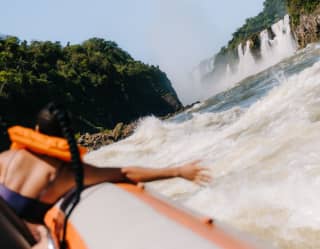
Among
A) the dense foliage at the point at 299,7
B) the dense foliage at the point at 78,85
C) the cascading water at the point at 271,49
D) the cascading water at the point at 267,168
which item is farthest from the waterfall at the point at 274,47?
the cascading water at the point at 267,168

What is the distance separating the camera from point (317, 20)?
140 ft

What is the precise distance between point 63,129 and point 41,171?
1.03 feet

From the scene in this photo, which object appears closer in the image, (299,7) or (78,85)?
(299,7)

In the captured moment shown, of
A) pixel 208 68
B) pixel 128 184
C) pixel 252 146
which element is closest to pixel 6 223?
pixel 128 184

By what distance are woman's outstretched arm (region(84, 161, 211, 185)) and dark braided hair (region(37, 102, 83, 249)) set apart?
17 cm

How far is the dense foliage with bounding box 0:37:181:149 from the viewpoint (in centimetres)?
4094

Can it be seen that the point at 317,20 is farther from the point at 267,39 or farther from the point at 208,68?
the point at 208,68

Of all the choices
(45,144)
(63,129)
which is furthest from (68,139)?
(45,144)

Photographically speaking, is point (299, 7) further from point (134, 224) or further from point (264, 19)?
point (264, 19)

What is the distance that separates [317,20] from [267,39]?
29.9 feet

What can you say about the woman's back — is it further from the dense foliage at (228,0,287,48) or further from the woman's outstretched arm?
the dense foliage at (228,0,287,48)

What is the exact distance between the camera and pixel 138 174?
2469 millimetres

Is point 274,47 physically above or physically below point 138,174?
below

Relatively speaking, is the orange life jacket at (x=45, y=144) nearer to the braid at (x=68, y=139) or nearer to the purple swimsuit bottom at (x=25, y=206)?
the braid at (x=68, y=139)
